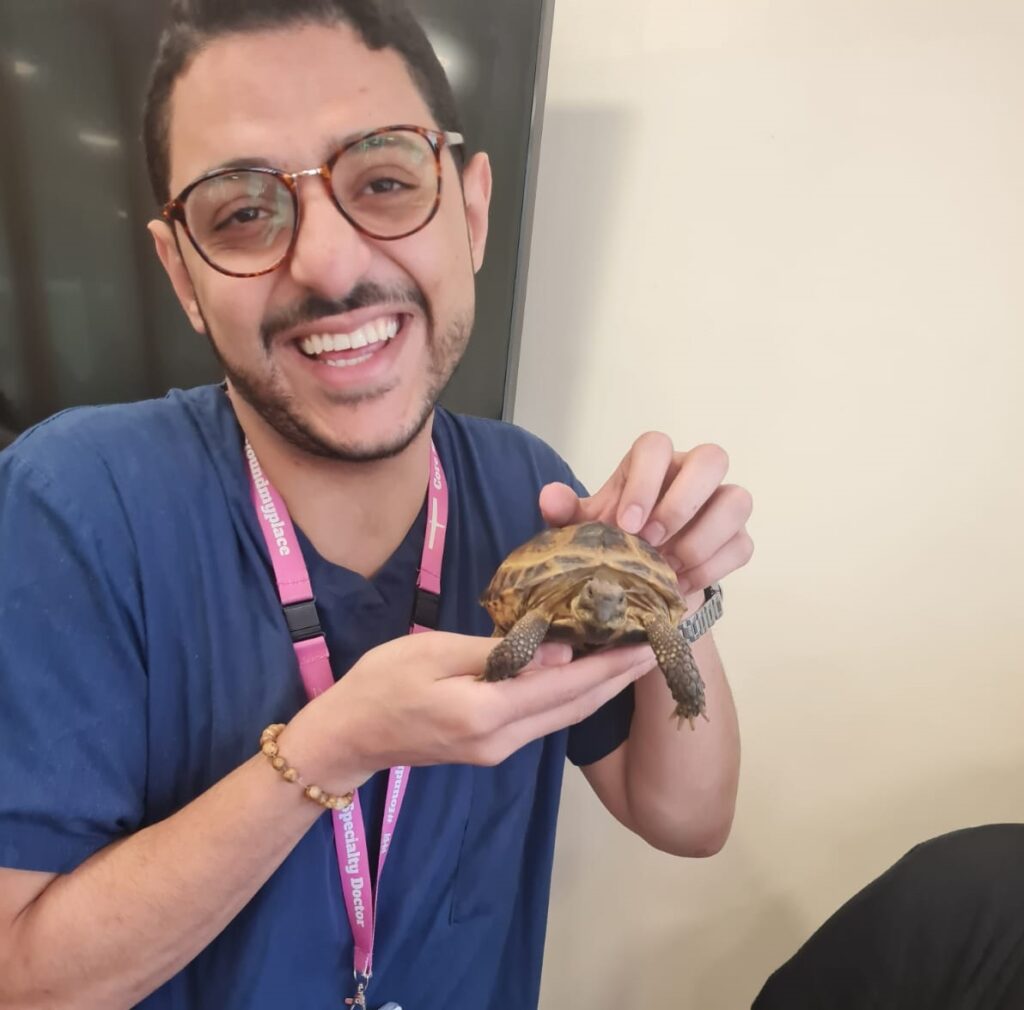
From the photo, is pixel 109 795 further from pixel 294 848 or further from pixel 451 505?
pixel 451 505

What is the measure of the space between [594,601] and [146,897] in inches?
20.4

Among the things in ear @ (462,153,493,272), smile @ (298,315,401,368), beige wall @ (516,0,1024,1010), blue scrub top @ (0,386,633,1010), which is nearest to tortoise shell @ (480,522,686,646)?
blue scrub top @ (0,386,633,1010)

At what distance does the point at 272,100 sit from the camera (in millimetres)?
780

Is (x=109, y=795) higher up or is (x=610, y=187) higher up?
(x=610, y=187)

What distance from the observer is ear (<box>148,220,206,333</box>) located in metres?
0.88

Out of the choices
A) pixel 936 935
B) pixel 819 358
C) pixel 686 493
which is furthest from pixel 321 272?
pixel 936 935

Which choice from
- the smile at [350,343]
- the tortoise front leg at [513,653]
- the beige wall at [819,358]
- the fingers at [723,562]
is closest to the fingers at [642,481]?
the fingers at [723,562]

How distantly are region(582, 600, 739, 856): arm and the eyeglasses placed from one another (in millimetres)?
628

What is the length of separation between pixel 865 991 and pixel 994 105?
4.50 feet

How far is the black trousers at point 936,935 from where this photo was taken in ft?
3.16

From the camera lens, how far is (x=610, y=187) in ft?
4.82

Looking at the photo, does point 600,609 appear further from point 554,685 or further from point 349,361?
point 349,361

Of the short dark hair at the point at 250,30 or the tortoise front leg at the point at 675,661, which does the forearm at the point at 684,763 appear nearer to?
the tortoise front leg at the point at 675,661

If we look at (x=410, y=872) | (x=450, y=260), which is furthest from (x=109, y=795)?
(x=450, y=260)
